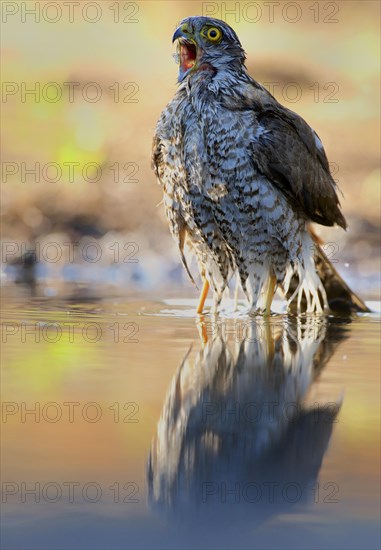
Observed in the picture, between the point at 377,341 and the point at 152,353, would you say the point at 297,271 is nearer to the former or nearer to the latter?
the point at 377,341

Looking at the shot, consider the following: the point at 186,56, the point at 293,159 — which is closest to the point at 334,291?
the point at 293,159

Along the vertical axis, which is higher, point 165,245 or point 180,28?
point 180,28

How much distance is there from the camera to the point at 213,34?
21.5 ft

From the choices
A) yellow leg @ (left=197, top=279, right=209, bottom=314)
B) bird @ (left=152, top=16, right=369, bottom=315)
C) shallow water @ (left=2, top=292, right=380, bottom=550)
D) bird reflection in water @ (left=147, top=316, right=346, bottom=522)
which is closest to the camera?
shallow water @ (left=2, top=292, right=380, bottom=550)

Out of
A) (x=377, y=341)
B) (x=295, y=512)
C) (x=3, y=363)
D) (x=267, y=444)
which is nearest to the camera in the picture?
(x=295, y=512)

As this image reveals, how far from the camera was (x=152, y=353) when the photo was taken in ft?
15.3

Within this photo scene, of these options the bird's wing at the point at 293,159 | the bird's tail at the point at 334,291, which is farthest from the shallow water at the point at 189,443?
the bird's tail at the point at 334,291

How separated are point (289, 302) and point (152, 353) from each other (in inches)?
115

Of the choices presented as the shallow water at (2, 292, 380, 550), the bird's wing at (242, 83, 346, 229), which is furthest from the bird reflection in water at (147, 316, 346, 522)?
the bird's wing at (242, 83, 346, 229)

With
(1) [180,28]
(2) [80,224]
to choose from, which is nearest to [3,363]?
(1) [180,28]

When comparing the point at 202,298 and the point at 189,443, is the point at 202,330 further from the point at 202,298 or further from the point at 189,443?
the point at 189,443

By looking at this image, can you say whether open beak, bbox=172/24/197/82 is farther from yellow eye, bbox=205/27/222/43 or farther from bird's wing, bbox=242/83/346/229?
bird's wing, bbox=242/83/346/229

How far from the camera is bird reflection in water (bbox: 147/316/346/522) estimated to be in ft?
7.71

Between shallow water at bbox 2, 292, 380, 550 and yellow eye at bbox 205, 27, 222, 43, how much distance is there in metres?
2.34
